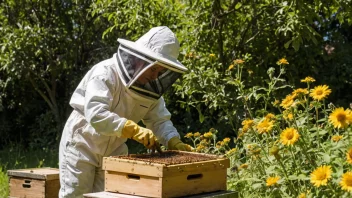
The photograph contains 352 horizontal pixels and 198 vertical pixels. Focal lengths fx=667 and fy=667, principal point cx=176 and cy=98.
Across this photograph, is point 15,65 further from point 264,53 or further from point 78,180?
point 78,180

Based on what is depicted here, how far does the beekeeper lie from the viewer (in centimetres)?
363

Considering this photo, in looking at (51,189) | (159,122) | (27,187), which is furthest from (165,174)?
(27,187)

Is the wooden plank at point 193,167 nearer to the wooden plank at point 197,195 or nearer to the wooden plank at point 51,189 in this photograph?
the wooden plank at point 197,195

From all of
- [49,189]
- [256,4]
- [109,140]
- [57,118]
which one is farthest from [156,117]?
[57,118]

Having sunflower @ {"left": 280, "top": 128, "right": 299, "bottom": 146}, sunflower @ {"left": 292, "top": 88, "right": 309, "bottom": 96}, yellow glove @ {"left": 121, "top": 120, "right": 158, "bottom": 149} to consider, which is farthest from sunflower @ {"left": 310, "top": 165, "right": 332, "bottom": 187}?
yellow glove @ {"left": 121, "top": 120, "right": 158, "bottom": 149}

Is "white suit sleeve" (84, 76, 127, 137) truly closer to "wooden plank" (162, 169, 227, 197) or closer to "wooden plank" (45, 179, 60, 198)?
"wooden plank" (162, 169, 227, 197)

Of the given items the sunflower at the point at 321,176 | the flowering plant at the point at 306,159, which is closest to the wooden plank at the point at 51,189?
the flowering plant at the point at 306,159

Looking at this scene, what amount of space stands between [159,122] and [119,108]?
386 millimetres

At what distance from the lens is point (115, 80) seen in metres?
3.88

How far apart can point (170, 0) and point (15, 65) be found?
3190 millimetres

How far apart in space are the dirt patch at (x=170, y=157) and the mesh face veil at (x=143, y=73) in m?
0.41

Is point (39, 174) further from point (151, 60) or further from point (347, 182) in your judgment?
point (347, 182)

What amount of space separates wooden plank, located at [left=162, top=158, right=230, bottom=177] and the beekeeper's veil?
562 mm

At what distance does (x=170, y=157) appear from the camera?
350 centimetres
